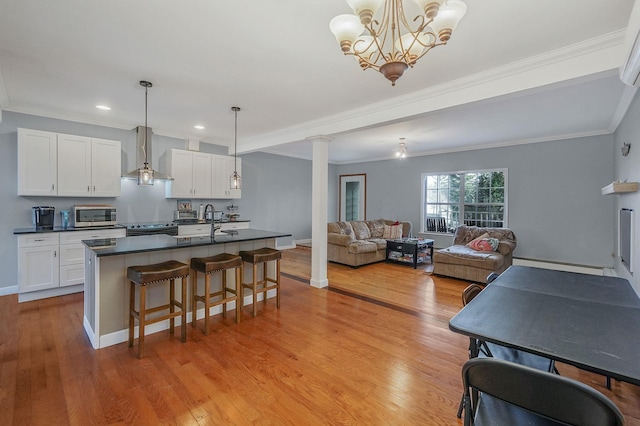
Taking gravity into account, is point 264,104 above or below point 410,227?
above

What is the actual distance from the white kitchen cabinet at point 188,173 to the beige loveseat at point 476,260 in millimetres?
4623

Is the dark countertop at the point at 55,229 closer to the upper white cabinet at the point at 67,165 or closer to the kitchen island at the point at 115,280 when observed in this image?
the upper white cabinet at the point at 67,165

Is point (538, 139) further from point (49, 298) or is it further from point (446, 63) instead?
point (49, 298)

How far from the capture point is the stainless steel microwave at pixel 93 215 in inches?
165

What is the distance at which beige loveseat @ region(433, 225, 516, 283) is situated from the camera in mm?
4805

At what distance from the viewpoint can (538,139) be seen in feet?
18.9

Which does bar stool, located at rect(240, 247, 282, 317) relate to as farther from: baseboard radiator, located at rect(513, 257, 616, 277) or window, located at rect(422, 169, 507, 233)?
window, located at rect(422, 169, 507, 233)

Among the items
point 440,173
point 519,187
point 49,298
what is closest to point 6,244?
point 49,298

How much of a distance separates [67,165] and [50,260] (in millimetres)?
1362

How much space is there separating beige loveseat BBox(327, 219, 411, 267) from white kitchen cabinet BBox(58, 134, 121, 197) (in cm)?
396

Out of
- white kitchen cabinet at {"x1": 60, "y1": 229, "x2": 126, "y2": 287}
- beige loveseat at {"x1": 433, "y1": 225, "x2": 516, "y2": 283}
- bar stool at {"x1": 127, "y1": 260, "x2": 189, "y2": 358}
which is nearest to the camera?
bar stool at {"x1": 127, "y1": 260, "x2": 189, "y2": 358}

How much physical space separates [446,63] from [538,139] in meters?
4.47

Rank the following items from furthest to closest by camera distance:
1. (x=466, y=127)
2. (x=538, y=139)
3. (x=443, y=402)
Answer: (x=538, y=139), (x=466, y=127), (x=443, y=402)

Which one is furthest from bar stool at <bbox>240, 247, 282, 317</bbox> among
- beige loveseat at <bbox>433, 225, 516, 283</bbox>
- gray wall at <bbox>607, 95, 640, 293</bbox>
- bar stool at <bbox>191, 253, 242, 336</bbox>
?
gray wall at <bbox>607, 95, 640, 293</bbox>
